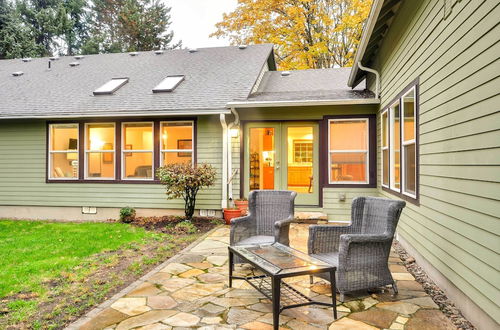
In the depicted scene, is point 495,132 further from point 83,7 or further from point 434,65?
point 83,7

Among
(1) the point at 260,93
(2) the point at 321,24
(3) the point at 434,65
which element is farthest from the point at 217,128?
(2) the point at 321,24

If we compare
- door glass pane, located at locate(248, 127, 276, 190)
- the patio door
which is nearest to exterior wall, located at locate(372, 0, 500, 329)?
Answer: the patio door

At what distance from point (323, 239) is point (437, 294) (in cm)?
115

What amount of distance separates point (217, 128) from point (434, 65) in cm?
486

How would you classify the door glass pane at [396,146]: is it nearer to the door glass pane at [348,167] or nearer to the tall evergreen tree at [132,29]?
the door glass pane at [348,167]

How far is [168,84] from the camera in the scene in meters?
8.80

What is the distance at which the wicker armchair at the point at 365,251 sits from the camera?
3.20 meters

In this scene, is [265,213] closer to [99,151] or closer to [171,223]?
[171,223]

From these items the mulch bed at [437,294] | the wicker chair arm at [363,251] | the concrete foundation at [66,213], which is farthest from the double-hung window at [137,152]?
the wicker chair arm at [363,251]

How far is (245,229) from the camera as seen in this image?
175 inches

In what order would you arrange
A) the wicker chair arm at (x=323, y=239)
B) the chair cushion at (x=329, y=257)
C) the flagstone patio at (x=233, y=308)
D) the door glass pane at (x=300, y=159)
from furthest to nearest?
the door glass pane at (x=300, y=159) → the wicker chair arm at (x=323, y=239) → the chair cushion at (x=329, y=257) → the flagstone patio at (x=233, y=308)

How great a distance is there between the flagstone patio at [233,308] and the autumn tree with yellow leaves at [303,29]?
12920mm

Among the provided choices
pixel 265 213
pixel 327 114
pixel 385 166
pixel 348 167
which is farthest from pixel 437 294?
pixel 327 114

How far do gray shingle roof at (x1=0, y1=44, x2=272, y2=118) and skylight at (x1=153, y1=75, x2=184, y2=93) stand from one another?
0.13 meters
